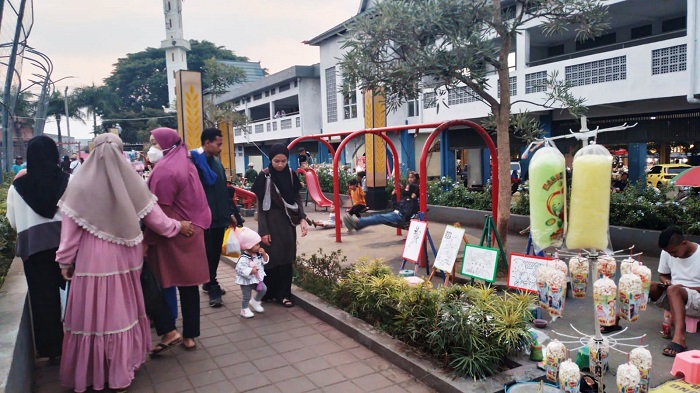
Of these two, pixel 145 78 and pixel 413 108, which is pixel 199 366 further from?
pixel 145 78

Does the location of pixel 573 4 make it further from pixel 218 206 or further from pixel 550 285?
pixel 218 206

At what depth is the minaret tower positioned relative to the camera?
5456cm

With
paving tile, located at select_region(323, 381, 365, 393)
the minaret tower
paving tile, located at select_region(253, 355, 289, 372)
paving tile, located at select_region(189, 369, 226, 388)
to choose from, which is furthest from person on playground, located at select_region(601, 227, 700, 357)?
the minaret tower

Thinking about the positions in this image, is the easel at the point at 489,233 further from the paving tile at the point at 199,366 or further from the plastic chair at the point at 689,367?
the paving tile at the point at 199,366

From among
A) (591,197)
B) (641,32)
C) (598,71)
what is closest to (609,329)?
(591,197)

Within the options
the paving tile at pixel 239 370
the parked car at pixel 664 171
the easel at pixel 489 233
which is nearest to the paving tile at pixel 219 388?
the paving tile at pixel 239 370

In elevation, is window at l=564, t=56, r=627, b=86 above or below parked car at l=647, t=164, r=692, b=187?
above

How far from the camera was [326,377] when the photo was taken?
4102mm

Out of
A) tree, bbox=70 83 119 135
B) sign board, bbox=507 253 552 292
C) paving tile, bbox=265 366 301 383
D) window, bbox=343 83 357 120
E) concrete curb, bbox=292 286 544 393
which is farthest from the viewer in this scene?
tree, bbox=70 83 119 135

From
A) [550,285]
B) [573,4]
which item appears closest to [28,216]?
[550,285]

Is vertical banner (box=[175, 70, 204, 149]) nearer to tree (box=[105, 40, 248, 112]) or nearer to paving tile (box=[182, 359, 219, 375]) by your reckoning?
paving tile (box=[182, 359, 219, 375])

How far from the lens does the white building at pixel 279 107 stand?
26.7 m

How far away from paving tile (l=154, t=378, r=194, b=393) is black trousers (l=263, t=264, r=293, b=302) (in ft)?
6.43

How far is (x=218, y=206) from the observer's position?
5441 mm
